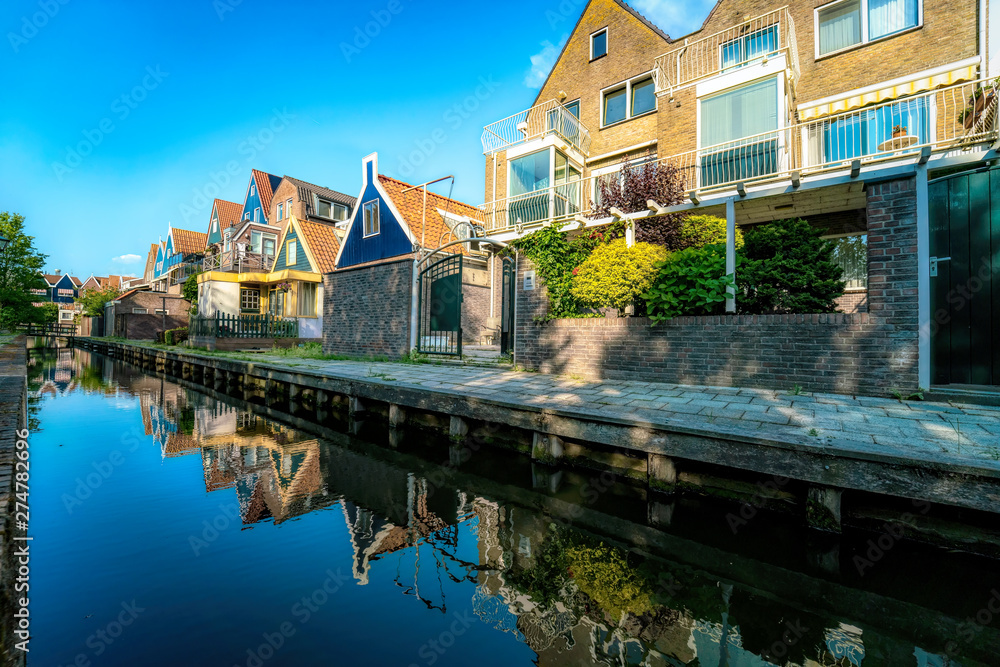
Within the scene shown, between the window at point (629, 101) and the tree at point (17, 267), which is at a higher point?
the window at point (629, 101)

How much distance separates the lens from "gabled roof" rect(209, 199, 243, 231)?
35656 millimetres

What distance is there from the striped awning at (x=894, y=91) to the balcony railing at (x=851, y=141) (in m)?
0.34

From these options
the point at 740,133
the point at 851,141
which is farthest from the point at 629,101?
the point at 851,141

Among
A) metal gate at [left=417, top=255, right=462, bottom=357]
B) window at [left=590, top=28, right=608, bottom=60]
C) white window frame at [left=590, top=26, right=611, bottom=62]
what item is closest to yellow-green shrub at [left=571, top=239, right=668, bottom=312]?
metal gate at [left=417, top=255, right=462, bottom=357]

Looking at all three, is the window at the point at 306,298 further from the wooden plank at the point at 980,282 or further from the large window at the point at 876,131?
the wooden plank at the point at 980,282

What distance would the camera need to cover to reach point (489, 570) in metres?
3.29

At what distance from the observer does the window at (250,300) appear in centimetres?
2452

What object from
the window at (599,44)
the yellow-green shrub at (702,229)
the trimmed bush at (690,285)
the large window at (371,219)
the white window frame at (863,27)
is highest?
the window at (599,44)

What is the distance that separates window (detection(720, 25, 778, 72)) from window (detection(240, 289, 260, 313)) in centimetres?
2453

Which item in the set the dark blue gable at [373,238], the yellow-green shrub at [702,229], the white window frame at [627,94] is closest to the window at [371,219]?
the dark blue gable at [373,238]

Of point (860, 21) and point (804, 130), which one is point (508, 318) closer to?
point (804, 130)

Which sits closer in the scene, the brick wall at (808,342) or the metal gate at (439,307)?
the brick wall at (808,342)

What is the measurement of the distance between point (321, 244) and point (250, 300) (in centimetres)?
630

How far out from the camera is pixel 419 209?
51.1 feet
